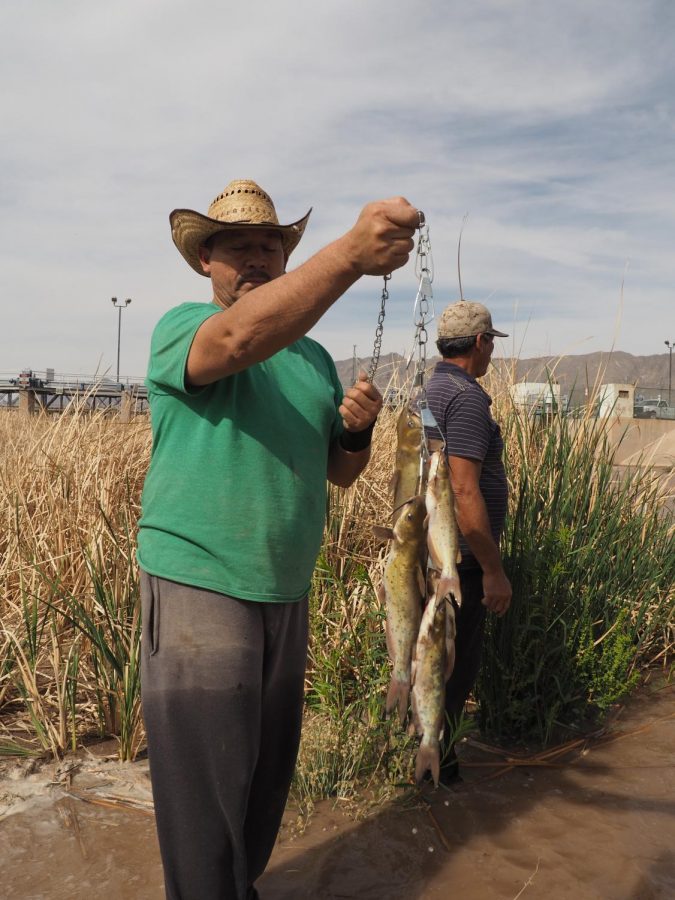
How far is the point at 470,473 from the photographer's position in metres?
3.47

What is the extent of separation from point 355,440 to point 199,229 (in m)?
0.82

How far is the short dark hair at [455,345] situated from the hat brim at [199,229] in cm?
128

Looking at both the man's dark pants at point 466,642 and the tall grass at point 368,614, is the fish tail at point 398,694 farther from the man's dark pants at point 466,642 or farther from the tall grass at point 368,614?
the tall grass at point 368,614

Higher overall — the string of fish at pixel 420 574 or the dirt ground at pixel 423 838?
the string of fish at pixel 420 574

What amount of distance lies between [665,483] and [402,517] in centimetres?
469

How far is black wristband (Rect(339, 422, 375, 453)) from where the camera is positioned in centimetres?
260

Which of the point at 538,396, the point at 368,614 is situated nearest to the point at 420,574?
the point at 368,614

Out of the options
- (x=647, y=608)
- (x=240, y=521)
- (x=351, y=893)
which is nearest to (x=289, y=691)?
(x=240, y=521)

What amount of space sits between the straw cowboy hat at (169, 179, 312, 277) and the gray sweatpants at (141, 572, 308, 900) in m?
1.05

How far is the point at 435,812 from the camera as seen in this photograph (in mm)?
3746

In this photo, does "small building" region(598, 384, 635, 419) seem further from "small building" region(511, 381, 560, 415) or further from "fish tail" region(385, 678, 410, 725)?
"fish tail" region(385, 678, 410, 725)

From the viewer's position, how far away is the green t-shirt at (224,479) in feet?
7.16

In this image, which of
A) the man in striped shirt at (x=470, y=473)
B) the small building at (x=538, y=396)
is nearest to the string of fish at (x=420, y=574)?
the man in striped shirt at (x=470, y=473)

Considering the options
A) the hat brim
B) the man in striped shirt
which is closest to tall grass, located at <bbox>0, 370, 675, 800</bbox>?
the man in striped shirt
